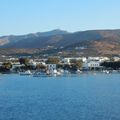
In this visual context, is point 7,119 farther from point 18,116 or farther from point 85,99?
point 85,99

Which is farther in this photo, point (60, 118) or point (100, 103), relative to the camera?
point (100, 103)

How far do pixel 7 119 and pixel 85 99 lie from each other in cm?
944

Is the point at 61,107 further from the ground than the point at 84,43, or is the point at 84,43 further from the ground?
the point at 84,43

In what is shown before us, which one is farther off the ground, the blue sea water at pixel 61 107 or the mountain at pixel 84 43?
the mountain at pixel 84 43

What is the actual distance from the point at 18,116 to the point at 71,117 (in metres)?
2.40

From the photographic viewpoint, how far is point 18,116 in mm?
25609

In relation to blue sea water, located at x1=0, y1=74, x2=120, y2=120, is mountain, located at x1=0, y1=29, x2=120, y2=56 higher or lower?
higher

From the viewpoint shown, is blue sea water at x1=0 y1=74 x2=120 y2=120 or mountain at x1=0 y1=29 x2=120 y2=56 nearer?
blue sea water at x1=0 y1=74 x2=120 y2=120

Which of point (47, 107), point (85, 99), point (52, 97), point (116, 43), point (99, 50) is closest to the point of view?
point (47, 107)

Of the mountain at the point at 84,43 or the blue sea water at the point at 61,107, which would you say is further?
the mountain at the point at 84,43

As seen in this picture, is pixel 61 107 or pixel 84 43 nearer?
pixel 61 107

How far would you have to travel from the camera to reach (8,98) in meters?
34.8

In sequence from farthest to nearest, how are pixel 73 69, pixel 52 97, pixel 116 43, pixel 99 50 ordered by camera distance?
pixel 116 43 → pixel 99 50 → pixel 73 69 → pixel 52 97

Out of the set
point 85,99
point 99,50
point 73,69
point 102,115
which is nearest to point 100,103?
point 85,99
